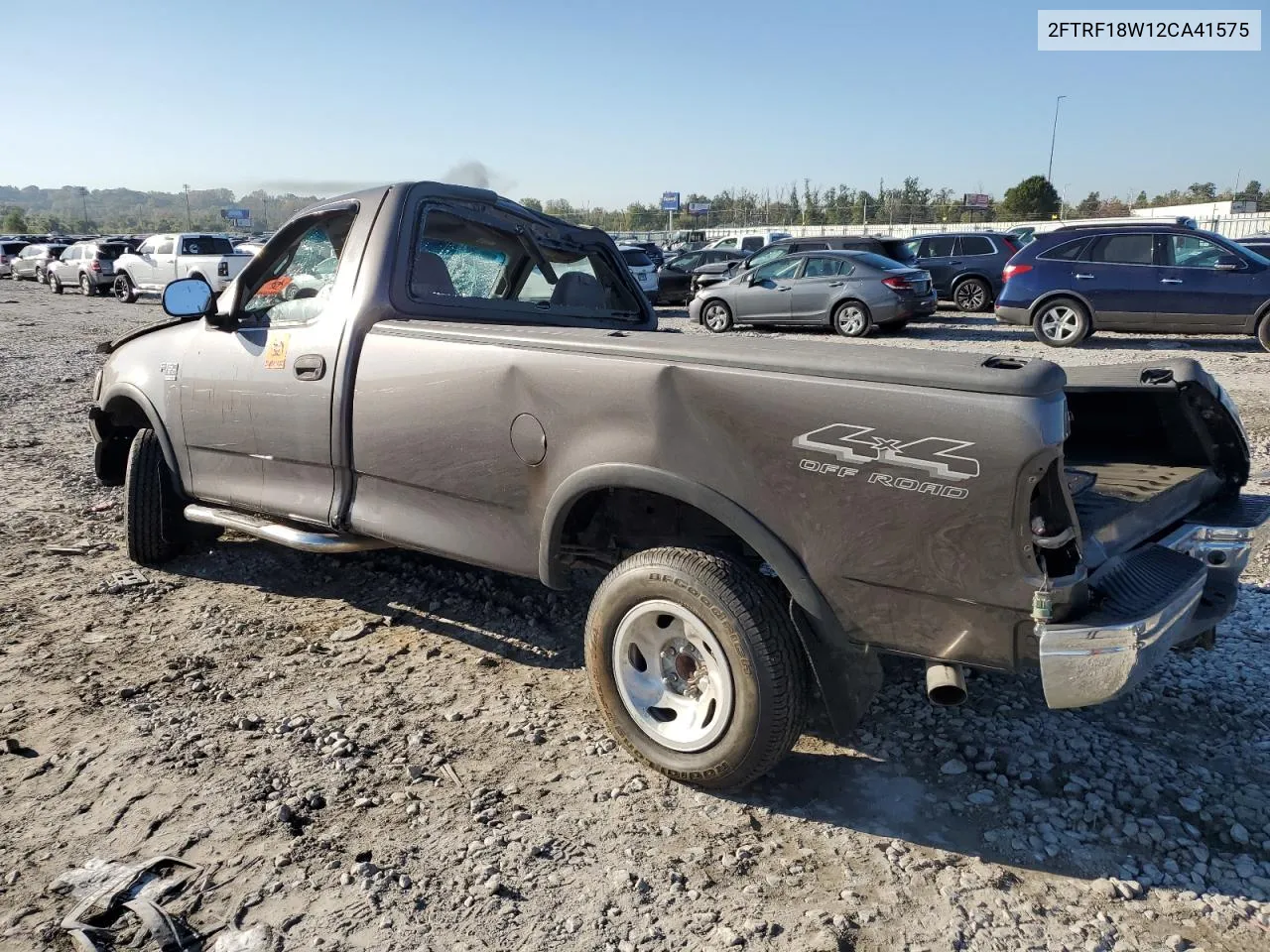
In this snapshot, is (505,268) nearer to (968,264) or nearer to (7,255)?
(968,264)

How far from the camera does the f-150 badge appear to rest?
96.3 inches

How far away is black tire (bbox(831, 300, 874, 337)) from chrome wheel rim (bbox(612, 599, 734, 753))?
43.7ft

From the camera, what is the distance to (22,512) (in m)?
6.14

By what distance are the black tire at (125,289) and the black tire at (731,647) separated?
2682cm

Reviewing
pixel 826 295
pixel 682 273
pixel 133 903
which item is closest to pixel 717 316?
pixel 826 295

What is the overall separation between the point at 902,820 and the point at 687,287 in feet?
67.1

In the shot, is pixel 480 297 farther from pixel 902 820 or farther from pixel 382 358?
pixel 902 820

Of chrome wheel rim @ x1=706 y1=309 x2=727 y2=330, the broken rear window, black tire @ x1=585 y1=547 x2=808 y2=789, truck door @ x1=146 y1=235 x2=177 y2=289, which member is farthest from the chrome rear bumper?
truck door @ x1=146 y1=235 x2=177 y2=289

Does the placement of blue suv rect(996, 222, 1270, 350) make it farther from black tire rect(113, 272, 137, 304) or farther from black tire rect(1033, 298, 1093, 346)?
black tire rect(113, 272, 137, 304)

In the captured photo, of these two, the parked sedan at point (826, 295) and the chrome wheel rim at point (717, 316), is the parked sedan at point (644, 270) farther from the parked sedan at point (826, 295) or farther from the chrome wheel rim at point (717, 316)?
the parked sedan at point (826, 295)

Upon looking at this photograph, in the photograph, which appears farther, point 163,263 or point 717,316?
point 163,263

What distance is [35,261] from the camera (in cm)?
3328

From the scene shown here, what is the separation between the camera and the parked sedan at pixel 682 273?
74.0 feet

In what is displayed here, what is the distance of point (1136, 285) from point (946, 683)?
12.9m
